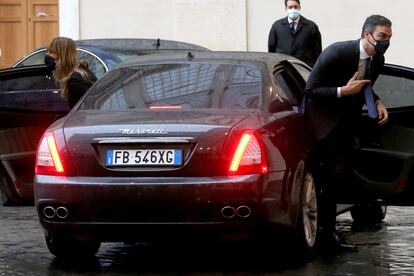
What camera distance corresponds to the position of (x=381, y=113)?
870cm

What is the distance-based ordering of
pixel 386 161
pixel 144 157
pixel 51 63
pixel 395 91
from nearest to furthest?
pixel 144 157 → pixel 386 161 → pixel 395 91 → pixel 51 63

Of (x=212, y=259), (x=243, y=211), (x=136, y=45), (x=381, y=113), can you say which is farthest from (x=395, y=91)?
(x=136, y=45)

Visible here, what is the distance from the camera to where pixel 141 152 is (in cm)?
752

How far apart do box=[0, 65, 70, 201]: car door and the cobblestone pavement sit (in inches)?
21.5

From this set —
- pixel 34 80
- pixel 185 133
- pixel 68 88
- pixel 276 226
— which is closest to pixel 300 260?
pixel 276 226

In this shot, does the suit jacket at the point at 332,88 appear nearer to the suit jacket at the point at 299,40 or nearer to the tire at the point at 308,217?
the tire at the point at 308,217

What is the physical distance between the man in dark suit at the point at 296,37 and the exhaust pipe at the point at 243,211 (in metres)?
6.59

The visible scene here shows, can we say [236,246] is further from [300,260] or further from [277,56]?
[277,56]

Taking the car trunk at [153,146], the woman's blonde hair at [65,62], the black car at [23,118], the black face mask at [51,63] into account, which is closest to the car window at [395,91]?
the car trunk at [153,146]

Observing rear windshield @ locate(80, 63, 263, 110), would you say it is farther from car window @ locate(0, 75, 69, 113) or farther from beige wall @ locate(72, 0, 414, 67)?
beige wall @ locate(72, 0, 414, 67)

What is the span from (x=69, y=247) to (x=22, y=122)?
191cm

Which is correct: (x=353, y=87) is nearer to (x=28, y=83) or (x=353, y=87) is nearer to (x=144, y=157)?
(x=144, y=157)

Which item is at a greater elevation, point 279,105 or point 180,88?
point 180,88

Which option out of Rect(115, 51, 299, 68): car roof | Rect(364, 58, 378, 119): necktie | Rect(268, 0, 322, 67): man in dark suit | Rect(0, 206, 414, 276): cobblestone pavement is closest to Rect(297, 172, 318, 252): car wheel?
Rect(0, 206, 414, 276): cobblestone pavement
